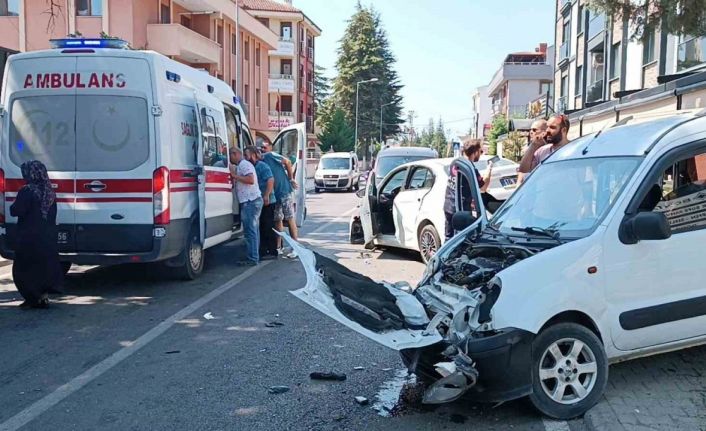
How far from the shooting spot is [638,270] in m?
4.34

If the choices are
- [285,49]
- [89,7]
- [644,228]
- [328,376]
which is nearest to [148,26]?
[89,7]

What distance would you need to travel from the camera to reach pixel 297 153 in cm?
1299

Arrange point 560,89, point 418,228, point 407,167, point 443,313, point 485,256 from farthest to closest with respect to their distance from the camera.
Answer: point 560,89, point 407,167, point 418,228, point 485,256, point 443,313

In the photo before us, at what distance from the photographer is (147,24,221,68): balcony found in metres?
29.3

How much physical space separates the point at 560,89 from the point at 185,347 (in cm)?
3970

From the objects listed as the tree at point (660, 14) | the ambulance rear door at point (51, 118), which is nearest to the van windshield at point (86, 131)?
the ambulance rear door at point (51, 118)

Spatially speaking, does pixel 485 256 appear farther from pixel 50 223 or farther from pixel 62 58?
pixel 62 58

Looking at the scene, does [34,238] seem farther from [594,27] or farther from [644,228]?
[594,27]

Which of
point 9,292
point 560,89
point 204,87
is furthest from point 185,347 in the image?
point 560,89

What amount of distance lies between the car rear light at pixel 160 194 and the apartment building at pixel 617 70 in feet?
21.9

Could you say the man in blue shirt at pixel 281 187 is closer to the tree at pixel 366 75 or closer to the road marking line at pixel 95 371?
the road marking line at pixel 95 371

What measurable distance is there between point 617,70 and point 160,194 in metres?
25.2

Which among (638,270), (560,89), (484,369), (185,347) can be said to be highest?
(560,89)

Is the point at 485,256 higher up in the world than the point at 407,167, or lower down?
lower down
